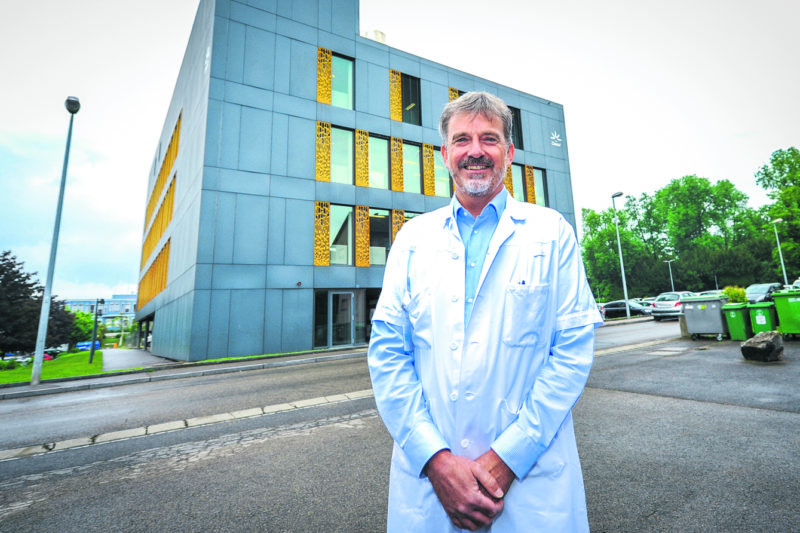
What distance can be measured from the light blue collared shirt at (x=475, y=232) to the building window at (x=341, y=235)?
53.3ft

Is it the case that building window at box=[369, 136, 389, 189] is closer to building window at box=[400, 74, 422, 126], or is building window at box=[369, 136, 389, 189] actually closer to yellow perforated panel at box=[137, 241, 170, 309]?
building window at box=[400, 74, 422, 126]

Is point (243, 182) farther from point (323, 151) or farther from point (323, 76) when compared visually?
point (323, 76)

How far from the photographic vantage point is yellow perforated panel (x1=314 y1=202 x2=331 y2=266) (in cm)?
1727

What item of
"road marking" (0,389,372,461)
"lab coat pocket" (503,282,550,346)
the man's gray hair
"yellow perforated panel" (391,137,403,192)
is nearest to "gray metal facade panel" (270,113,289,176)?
"yellow perforated panel" (391,137,403,192)

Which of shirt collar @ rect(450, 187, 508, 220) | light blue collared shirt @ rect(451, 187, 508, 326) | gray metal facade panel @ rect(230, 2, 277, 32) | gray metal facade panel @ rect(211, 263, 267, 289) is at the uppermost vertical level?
gray metal facade panel @ rect(230, 2, 277, 32)

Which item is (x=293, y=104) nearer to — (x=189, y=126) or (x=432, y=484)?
(x=189, y=126)

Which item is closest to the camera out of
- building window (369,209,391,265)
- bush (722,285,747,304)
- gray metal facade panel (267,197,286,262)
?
bush (722,285,747,304)

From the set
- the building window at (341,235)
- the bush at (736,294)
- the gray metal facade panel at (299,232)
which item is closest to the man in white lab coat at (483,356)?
the bush at (736,294)

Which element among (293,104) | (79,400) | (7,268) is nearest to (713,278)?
(293,104)

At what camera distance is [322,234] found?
57.4 ft

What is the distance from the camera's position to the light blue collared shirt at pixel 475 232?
5.42ft

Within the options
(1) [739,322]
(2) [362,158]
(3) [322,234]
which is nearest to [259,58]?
(2) [362,158]

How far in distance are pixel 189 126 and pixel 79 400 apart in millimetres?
15815

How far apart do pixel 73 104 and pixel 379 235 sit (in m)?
12.7
